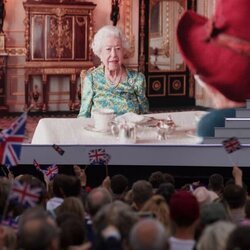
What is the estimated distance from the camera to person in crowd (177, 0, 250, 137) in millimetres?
5129

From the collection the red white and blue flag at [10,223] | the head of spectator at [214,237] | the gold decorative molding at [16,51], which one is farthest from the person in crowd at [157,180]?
the gold decorative molding at [16,51]

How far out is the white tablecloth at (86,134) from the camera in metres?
4.91

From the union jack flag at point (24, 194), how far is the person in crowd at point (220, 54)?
196cm

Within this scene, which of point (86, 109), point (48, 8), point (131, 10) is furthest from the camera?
point (131, 10)

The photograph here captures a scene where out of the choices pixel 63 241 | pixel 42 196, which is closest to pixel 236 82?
pixel 42 196

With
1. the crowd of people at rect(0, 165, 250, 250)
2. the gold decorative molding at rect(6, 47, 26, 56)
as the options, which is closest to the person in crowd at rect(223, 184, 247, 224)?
the crowd of people at rect(0, 165, 250, 250)

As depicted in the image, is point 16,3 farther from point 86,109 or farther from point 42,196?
point 42,196

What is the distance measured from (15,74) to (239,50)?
837cm

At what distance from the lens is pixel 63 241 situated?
283 cm

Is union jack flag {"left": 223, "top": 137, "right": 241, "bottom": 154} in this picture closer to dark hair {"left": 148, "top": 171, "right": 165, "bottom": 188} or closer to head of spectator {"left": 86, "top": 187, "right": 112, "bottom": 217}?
dark hair {"left": 148, "top": 171, "right": 165, "bottom": 188}

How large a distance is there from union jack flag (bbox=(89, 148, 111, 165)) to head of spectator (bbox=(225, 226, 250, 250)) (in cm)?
201

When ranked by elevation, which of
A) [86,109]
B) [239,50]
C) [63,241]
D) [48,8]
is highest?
[48,8]

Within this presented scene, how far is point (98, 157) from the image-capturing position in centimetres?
466

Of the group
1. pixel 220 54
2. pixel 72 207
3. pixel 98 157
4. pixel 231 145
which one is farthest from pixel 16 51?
pixel 72 207
